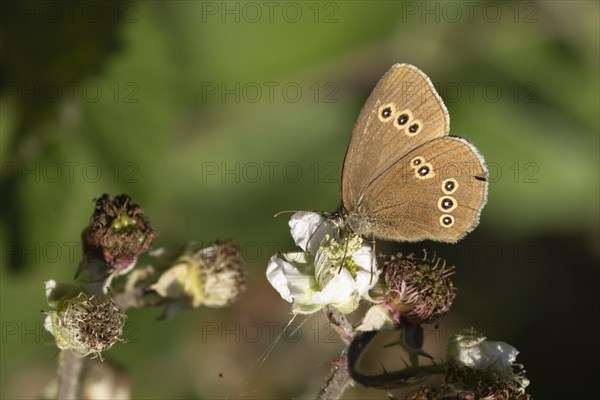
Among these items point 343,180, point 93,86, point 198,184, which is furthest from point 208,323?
point 343,180

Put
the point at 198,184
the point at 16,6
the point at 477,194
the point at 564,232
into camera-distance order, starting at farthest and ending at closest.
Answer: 1. the point at 564,232
2. the point at 198,184
3. the point at 16,6
4. the point at 477,194

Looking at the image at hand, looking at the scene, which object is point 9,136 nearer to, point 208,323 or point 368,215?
point 208,323

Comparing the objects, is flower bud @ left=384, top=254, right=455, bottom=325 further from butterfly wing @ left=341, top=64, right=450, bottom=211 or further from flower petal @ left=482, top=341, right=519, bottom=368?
butterfly wing @ left=341, top=64, right=450, bottom=211

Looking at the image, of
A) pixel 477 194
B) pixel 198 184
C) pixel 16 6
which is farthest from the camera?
pixel 198 184

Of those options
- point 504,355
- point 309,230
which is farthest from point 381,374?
point 309,230

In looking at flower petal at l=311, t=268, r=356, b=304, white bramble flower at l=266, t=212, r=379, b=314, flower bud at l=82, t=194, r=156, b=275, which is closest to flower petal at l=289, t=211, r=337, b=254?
white bramble flower at l=266, t=212, r=379, b=314

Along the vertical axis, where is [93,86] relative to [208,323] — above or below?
above

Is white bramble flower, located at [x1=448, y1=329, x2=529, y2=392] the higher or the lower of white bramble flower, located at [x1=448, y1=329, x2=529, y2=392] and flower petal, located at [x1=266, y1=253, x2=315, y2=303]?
the lower

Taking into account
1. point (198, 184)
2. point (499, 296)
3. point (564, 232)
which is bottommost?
point (499, 296)
